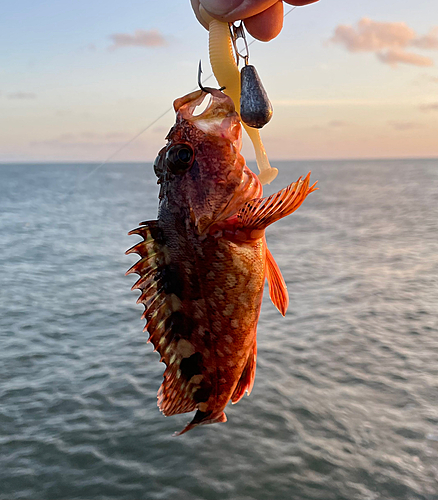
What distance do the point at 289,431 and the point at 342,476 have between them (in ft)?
5.79

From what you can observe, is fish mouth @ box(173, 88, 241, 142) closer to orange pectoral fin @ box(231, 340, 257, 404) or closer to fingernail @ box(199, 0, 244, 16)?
fingernail @ box(199, 0, 244, 16)

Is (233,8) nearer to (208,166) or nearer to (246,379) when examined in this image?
(208,166)

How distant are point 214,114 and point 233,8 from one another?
550mm

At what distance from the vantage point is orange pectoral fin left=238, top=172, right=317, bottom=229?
268 cm

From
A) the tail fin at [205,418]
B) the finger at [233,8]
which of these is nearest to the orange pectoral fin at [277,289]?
the tail fin at [205,418]

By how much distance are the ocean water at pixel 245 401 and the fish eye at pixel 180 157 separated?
913 centimetres

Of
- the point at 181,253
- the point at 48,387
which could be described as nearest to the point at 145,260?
the point at 181,253

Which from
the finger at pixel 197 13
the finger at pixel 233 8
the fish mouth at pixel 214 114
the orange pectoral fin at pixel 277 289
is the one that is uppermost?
the finger at pixel 197 13

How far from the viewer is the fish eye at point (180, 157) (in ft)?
9.54

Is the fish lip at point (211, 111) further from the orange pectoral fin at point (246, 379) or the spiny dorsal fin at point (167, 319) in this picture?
the orange pectoral fin at point (246, 379)

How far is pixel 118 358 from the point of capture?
16000 mm

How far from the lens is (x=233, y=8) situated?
264cm

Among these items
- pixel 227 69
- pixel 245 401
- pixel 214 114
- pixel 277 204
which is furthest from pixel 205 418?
pixel 245 401

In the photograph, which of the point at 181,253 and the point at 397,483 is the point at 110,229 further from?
the point at 181,253
